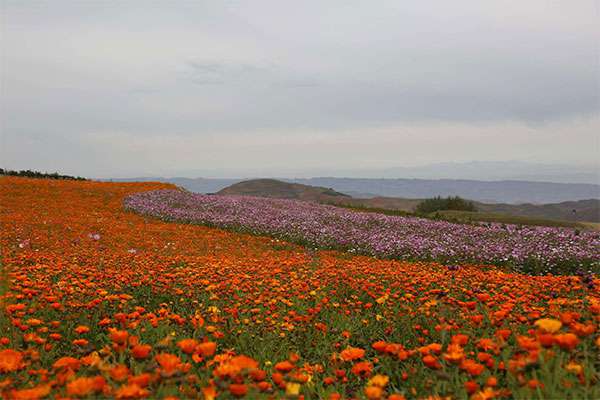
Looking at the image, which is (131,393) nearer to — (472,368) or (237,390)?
(237,390)

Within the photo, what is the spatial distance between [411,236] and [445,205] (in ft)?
94.1

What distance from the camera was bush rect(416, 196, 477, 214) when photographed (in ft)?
144

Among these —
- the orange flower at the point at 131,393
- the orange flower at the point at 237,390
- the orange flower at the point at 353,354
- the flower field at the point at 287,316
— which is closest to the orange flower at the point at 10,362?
the flower field at the point at 287,316


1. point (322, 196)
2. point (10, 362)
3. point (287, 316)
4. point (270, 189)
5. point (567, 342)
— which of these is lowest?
point (287, 316)

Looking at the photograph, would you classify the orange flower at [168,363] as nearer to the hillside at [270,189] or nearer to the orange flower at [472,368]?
the orange flower at [472,368]

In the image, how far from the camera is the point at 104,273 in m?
7.27

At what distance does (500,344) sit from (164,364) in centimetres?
215

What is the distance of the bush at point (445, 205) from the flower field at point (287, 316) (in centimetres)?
2468

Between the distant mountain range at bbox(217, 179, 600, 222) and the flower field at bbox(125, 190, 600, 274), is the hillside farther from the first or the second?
the flower field at bbox(125, 190, 600, 274)

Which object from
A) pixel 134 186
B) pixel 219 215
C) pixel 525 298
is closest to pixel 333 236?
pixel 219 215

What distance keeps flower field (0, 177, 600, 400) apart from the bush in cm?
2468

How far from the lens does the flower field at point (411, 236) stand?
13719mm

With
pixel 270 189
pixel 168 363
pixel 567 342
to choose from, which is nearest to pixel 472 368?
pixel 567 342

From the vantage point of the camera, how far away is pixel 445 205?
44.1 metres
